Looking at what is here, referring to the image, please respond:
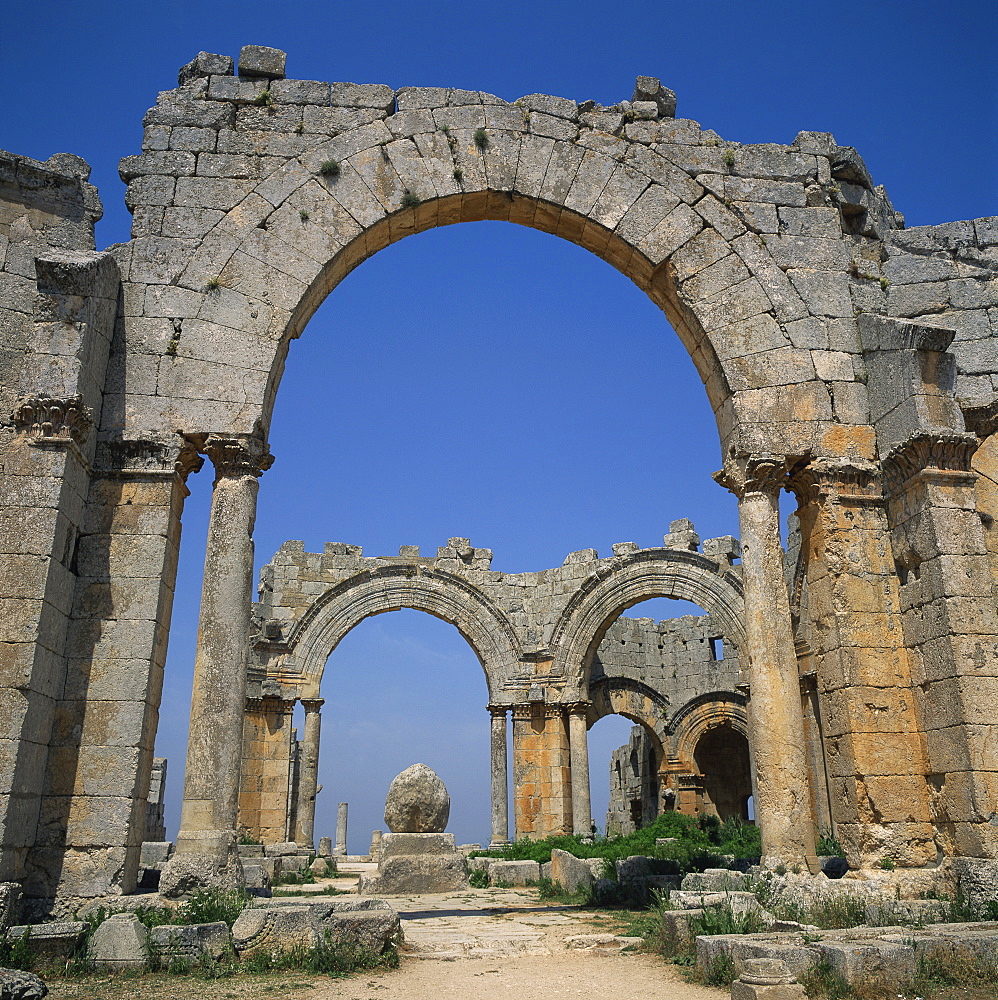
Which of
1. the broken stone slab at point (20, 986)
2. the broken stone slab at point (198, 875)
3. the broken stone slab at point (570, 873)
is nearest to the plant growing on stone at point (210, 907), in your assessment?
the broken stone slab at point (198, 875)

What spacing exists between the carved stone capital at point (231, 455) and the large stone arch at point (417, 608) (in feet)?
38.1

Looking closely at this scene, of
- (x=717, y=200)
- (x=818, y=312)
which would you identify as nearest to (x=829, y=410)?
(x=818, y=312)

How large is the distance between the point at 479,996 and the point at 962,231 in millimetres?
8521

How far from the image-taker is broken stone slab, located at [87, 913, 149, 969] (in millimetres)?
5605

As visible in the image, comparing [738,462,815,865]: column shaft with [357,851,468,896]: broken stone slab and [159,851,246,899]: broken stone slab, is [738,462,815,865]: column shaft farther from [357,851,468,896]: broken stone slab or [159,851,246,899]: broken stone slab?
[357,851,468,896]: broken stone slab

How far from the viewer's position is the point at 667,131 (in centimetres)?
954

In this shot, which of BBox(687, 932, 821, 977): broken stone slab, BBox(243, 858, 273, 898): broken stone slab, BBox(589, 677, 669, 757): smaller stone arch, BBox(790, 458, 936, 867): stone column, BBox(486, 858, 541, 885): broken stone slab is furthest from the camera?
BBox(589, 677, 669, 757): smaller stone arch

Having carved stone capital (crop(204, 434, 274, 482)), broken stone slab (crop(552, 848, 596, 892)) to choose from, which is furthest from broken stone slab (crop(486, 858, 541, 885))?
carved stone capital (crop(204, 434, 274, 482))

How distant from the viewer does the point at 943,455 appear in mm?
7906

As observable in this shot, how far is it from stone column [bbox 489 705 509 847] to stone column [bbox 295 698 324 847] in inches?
153

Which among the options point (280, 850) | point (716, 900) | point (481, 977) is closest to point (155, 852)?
point (280, 850)

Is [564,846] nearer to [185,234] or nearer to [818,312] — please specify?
[818,312]

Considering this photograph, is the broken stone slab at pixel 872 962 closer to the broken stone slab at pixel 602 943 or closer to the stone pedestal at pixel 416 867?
the broken stone slab at pixel 602 943

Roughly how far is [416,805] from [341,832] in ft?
54.3
